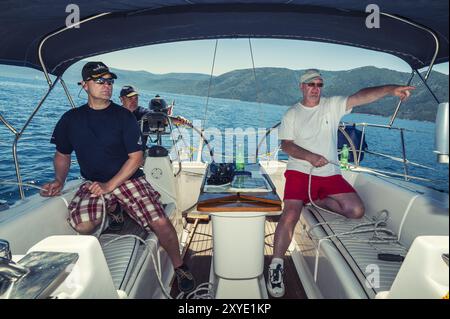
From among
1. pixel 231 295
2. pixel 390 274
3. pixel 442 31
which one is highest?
pixel 442 31

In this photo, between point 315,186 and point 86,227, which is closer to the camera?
point 86,227

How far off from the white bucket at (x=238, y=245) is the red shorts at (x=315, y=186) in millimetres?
594

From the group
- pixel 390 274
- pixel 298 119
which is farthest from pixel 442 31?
pixel 390 274

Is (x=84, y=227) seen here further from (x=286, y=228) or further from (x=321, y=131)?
(x=321, y=131)

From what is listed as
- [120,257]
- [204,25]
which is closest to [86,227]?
[120,257]

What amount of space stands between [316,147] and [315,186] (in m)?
0.29

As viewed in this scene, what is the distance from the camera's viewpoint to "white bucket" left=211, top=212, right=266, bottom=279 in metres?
2.01

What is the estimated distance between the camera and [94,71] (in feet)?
6.98

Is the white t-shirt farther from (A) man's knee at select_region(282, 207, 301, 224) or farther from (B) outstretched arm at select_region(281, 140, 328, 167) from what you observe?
(A) man's knee at select_region(282, 207, 301, 224)

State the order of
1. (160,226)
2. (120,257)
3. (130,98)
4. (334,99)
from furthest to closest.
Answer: (130,98) → (334,99) → (160,226) → (120,257)

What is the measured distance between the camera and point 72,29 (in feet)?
7.89

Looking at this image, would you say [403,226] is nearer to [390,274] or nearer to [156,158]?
[390,274]

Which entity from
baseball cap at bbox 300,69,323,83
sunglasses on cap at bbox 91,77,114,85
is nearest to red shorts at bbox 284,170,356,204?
baseball cap at bbox 300,69,323,83
